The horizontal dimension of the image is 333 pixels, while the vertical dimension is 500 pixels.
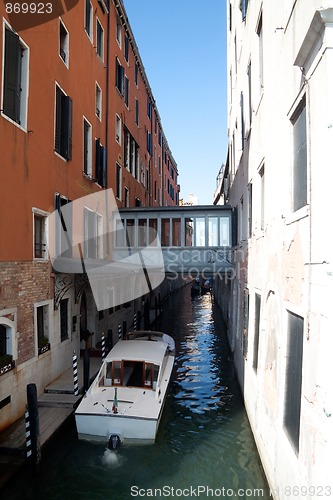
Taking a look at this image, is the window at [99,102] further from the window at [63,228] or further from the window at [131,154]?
the window at [63,228]

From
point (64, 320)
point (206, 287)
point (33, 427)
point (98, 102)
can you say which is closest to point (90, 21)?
point (98, 102)

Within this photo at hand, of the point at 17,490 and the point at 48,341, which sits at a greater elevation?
the point at 48,341

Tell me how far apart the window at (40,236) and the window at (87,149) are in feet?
12.8

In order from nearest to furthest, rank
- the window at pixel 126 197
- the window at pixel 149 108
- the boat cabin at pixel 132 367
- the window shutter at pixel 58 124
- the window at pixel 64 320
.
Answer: the boat cabin at pixel 132 367, the window shutter at pixel 58 124, the window at pixel 64 320, the window at pixel 126 197, the window at pixel 149 108

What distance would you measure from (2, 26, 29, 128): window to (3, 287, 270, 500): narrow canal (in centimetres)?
652

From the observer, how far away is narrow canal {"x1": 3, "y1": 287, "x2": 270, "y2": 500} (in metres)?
6.11

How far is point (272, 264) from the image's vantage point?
635 centimetres

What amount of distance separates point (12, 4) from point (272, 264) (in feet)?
23.8

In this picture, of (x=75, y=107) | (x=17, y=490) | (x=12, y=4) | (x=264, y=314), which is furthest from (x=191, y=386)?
(x=12, y=4)

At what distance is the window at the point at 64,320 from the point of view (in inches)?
424

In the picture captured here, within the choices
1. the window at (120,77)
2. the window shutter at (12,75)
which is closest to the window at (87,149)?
the window at (120,77)

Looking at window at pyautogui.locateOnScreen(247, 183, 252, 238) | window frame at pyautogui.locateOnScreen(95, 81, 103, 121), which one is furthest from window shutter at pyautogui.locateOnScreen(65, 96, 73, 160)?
window at pyautogui.locateOnScreen(247, 183, 252, 238)

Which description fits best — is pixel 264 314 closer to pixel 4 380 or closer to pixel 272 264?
pixel 272 264

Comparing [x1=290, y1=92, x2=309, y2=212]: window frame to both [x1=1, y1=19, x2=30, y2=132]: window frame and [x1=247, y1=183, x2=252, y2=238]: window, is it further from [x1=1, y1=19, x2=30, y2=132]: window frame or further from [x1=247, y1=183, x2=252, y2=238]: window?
[x1=1, y1=19, x2=30, y2=132]: window frame
